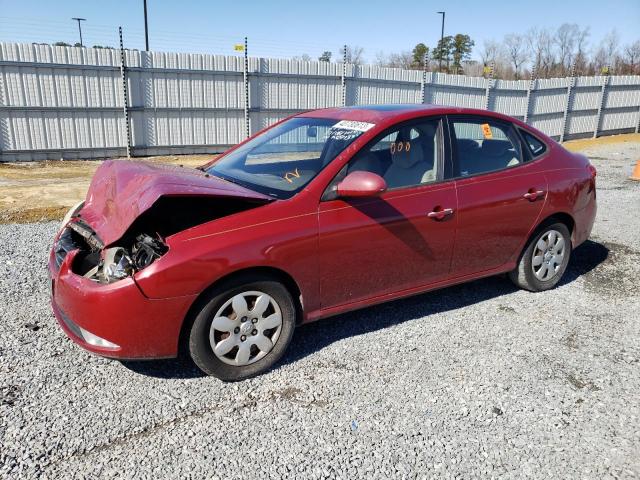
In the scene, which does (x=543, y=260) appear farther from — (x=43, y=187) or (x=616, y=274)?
(x=43, y=187)

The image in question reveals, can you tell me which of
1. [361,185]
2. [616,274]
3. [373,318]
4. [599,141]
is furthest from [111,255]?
[599,141]

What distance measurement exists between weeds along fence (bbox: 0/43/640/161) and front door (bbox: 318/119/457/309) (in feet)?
37.1

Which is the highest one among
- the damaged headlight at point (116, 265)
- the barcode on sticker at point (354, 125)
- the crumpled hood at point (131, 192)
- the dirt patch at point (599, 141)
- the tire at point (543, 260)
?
the barcode on sticker at point (354, 125)

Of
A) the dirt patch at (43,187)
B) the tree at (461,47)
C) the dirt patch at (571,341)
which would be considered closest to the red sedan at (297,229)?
the dirt patch at (571,341)

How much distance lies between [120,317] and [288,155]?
186 cm

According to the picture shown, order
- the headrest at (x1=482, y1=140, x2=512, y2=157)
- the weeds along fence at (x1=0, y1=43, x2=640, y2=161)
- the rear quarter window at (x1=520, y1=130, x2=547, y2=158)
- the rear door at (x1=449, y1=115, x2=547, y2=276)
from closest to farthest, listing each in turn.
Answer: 1. the rear door at (x1=449, y1=115, x2=547, y2=276)
2. the headrest at (x1=482, y1=140, x2=512, y2=157)
3. the rear quarter window at (x1=520, y1=130, x2=547, y2=158)
4. the weeds along fence at (x1=0, y1=43, x2=640, y2=161)

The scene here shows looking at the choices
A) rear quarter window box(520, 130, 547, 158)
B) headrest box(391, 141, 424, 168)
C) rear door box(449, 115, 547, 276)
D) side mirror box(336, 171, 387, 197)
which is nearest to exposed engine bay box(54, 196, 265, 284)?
side mirror box(336, 171, 387, 197)

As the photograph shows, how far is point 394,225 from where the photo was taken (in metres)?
3.67

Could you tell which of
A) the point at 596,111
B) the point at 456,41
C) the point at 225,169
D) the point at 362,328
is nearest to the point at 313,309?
the point at 362,328

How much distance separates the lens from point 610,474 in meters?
2.54

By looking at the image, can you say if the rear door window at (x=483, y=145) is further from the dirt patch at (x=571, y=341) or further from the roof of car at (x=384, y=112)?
the dirt patch at (x=571, y=341)

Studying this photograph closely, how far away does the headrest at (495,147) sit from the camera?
435cm

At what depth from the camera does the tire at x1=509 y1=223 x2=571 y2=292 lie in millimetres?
4676

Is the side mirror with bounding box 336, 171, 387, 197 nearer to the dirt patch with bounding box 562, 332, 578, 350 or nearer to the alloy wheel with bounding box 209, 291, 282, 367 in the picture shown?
the alloy wheel with bounding box 209, 291, 282, 367
